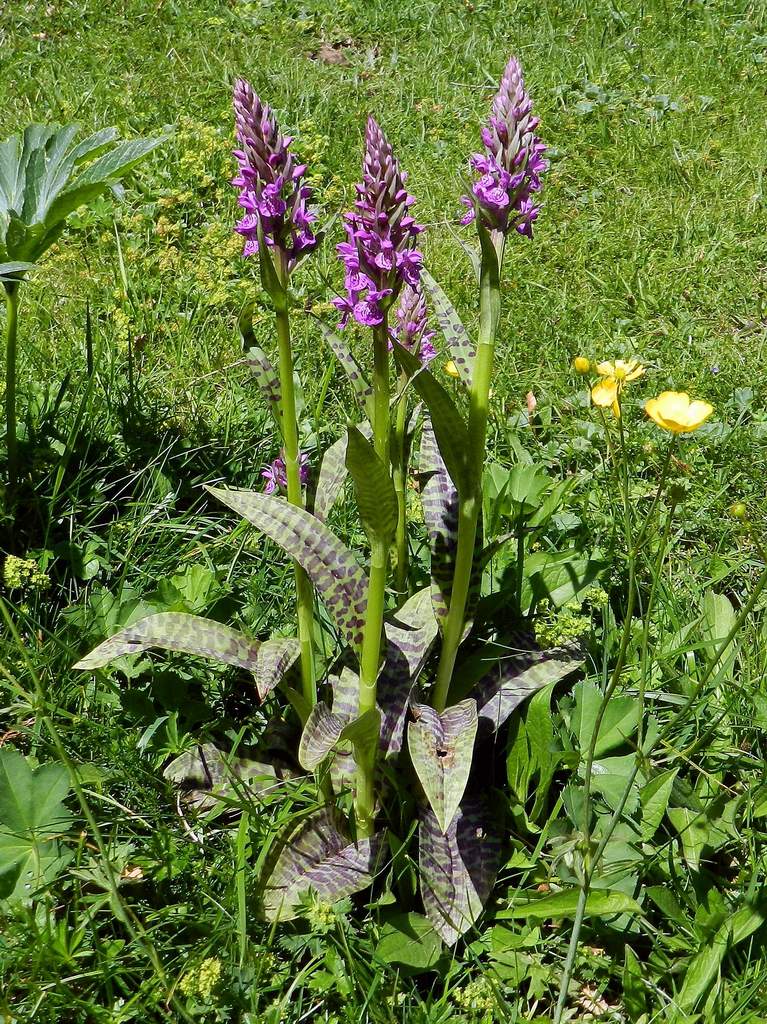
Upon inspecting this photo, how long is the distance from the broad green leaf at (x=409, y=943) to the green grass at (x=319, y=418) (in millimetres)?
27

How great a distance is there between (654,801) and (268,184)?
1270 mm

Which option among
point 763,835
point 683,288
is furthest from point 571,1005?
point 683,288

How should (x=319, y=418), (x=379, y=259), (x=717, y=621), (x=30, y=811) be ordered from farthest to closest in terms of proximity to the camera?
(x=319, y=418) < (x=717, y=621) < (x=30, y=811) < (x=379, y=259)

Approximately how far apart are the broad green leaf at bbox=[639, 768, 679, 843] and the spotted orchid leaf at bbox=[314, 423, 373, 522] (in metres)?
0.78

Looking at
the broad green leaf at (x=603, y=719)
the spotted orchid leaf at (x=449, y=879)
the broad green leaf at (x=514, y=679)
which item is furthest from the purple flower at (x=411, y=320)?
the spotted orchid leaf at (x=449, y=879)

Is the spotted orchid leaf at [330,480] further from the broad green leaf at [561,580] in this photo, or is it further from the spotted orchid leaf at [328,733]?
the broad green leaf at [561,580]

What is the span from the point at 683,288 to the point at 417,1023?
3.13 meters

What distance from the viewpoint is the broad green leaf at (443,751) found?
1.54m

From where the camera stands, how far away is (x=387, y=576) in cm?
167

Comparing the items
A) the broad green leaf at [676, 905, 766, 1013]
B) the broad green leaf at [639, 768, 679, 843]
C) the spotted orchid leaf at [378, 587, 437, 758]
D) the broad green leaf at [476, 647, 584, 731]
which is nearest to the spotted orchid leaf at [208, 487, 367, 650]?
the spotted orchid leaf at [378, 587, 437, 758]

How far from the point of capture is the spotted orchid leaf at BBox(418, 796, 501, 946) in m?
1.71

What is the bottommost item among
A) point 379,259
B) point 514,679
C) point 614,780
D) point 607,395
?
point 614,780

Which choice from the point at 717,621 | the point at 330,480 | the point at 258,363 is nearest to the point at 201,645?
the point at 330,480

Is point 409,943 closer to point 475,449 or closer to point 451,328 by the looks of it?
point 475,449
